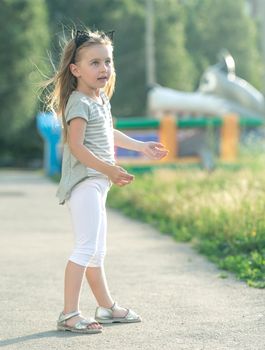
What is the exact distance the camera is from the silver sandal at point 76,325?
5.54 metres

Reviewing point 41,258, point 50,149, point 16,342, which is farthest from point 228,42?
point 16,342

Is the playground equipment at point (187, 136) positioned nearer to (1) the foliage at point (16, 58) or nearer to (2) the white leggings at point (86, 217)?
(2) the white leggings at point (86, 217)

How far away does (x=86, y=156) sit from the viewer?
220 inches

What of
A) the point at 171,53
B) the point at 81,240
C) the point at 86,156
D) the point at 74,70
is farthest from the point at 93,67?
the point at 171,53

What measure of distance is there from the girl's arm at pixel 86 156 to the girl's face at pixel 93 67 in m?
0.25

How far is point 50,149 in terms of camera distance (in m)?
24.5

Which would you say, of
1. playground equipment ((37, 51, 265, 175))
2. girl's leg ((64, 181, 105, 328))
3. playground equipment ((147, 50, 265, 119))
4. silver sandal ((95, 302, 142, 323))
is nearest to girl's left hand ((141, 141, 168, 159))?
girl's leg ((64, 181, 105, 328))

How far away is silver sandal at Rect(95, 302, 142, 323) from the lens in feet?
19.1

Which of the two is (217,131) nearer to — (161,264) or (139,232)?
(139,232)

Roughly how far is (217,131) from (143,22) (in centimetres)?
2633

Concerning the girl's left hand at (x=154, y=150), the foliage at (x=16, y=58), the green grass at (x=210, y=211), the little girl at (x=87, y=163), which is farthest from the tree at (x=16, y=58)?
the little girl at (x=87, y=163)

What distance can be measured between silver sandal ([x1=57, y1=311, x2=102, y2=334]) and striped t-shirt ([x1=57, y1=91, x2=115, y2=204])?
0.63 m

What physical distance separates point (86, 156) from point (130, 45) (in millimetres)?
42708

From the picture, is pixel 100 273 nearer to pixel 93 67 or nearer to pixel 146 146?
pixel 146 146
